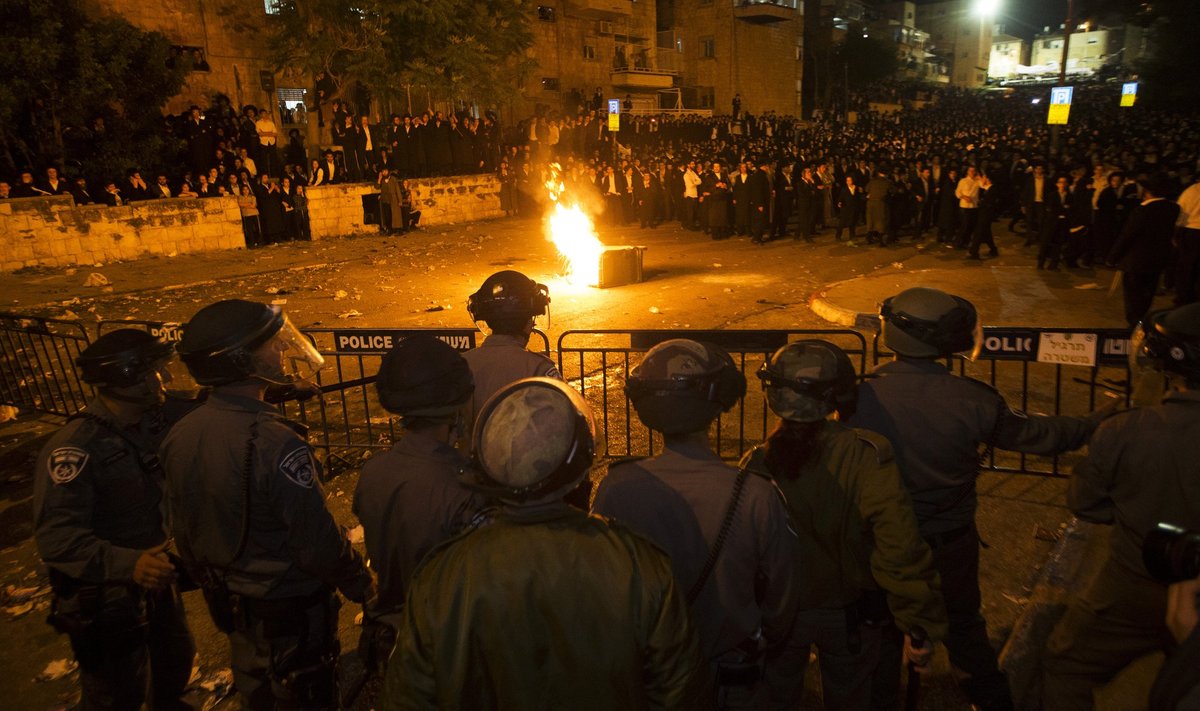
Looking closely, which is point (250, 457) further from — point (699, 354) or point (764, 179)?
point (764, 179)

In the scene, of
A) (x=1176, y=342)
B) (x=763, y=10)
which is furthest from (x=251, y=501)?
(x=763, y=10)

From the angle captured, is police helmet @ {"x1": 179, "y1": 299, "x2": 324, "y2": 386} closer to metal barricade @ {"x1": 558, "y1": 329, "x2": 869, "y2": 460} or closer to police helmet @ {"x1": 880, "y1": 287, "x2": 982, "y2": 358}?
metal barricade @ {"x1": 558, "y1": 329, "x2": 869, "y2": 460}

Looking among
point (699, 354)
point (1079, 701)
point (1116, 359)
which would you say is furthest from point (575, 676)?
point (1116, 359)

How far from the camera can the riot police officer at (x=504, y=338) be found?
3.71 meters

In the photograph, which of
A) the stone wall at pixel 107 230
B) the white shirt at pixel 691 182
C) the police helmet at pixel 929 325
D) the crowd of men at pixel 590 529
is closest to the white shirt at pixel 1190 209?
the crowd of men at pixel 590 529

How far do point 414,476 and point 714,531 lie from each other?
100 cm

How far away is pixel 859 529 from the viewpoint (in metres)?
2.53

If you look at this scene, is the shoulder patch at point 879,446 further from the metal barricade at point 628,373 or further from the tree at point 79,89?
the tree at point 79,89

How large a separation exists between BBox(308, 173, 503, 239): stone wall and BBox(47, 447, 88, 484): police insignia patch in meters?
19.2

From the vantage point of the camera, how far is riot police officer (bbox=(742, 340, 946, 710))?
2455 mm

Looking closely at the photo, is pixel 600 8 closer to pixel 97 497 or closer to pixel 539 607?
pixel 97 497

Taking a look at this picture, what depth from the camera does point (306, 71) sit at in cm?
2217

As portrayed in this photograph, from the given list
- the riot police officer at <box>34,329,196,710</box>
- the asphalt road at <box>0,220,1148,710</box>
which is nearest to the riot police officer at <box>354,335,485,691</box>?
the riot police officer at <box>34,329,196,710</box>

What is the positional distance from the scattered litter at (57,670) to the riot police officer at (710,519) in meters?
3.66
